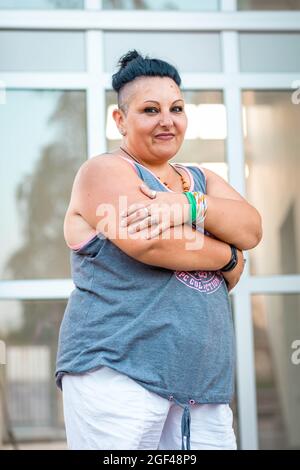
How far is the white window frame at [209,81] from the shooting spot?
173 inches

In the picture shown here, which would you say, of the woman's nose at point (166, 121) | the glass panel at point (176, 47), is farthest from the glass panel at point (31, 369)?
the woman's nose at point (166, 121)

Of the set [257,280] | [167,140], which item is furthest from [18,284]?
[167,140]

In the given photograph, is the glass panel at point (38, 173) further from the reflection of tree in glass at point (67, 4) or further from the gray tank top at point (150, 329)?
the gray tank top at point (150, 329)

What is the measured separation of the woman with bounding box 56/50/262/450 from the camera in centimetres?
226

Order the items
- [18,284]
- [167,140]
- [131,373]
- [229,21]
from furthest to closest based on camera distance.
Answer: [229,21] → [18,284] → [167,140] → [131,373]

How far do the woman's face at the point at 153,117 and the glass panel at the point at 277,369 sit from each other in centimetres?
215

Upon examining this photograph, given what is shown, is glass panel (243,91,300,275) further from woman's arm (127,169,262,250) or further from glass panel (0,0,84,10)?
woman's arm (127,169,262,250)

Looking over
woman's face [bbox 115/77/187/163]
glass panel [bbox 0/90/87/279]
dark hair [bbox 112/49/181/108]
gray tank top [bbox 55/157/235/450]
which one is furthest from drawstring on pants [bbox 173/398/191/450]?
glass panel [bbox 0/90/87/279]

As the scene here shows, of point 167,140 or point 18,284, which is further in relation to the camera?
point 18,284

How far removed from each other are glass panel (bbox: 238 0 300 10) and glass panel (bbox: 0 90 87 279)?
1.02 meters

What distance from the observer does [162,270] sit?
2.33 metres

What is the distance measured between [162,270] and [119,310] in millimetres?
157

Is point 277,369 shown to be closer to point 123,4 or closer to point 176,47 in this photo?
point 176,47

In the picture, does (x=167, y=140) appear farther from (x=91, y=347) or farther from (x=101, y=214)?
(x=91, y=347)
